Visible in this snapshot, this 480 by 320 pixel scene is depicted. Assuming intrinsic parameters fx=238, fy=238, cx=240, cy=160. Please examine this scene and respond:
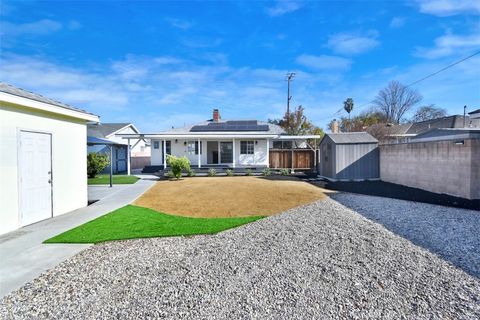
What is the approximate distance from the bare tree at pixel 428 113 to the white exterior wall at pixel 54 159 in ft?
164

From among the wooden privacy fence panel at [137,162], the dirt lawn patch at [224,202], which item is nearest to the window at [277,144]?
the dirt lawn patch at [224,202]

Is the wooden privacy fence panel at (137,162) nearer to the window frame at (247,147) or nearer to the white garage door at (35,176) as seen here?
the window frame at (247,147)

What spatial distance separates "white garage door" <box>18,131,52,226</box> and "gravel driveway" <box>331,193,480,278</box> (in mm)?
8707

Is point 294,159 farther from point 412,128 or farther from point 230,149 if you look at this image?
point 412,128

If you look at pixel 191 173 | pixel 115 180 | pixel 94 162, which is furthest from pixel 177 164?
pixel 94 162

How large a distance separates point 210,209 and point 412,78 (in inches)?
981

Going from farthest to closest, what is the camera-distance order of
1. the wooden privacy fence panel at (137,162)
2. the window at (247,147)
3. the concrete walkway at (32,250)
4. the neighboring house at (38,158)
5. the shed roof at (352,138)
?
the wooden privacy fence panel at (137,162)
the window at (247,147)
the shed roof at (352,138)
the neighboring house at (38,158)
the concrete walkway at (32,250)

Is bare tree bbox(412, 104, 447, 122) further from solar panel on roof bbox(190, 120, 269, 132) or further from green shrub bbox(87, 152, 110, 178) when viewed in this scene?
green shrub bbox(87, 152, 110, 178)

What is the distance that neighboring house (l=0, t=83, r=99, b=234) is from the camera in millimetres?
5332

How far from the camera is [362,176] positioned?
14.7 metres

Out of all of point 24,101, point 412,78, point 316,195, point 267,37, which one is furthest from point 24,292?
point 412,78

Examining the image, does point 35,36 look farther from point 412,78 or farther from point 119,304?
point 412,78

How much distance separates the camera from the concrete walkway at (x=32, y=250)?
3453 mm

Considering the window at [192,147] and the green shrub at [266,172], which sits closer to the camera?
the green shrub at [266,172]
